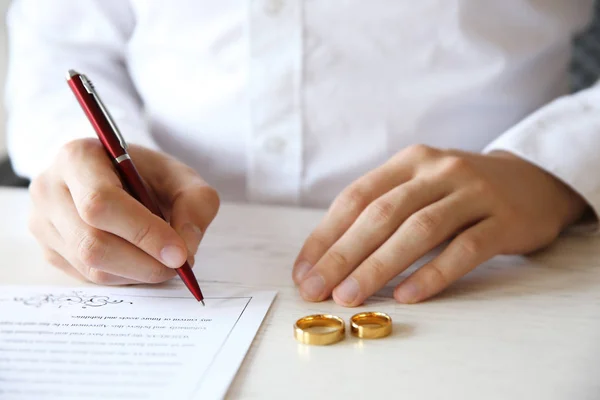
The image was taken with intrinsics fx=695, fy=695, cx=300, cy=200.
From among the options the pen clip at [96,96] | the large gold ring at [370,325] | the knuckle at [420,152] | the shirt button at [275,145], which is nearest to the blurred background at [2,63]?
the shirt button at [275,145]

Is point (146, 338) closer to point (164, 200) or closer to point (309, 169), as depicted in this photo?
point (164, 200)

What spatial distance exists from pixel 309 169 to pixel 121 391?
0.47 meters

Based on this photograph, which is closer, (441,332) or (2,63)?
(441,332)

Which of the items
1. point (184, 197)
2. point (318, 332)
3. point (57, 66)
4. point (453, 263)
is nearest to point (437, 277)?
point (453, 263)

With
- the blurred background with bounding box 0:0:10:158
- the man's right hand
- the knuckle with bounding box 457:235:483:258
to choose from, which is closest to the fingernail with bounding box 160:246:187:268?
the man's right hand

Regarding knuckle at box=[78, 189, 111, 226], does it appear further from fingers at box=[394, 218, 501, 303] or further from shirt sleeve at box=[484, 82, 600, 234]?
shirt sleeve at box=[484, 82, 600, 234]

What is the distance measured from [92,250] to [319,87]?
36 cm

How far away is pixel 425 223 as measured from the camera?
595 millimetres

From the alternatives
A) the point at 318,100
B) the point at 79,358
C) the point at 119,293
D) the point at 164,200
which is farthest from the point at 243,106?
the point at 79,358

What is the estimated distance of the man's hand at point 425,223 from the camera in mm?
570

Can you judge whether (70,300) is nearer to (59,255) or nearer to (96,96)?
(59,255)

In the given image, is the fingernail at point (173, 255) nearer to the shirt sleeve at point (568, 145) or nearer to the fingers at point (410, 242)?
the fingers at point (410, 242)

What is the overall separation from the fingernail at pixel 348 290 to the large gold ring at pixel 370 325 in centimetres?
3

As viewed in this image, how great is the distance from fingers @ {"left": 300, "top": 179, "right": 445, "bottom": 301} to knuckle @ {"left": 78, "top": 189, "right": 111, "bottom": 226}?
0.56 feet
